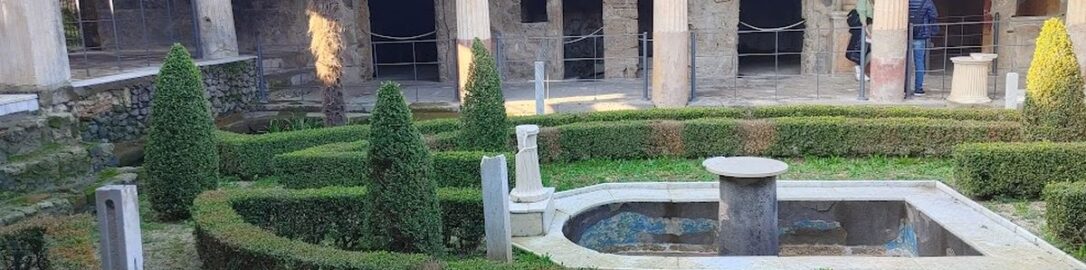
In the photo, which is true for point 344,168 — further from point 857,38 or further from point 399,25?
point 399,25

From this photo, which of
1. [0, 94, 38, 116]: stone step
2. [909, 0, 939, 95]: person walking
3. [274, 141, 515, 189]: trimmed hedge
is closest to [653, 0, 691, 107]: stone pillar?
[909, 0, 939, 95]: person walking

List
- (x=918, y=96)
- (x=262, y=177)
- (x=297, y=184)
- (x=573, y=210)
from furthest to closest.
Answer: (x=918, y=96) < (x=262, y=177) < (x=297, y=184) < (x=573, y=210)

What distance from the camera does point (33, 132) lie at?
1096 cm

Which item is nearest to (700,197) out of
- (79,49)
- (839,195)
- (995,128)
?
(839,195)

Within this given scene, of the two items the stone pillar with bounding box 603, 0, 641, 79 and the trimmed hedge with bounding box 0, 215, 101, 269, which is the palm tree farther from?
the stone pillar with bounding box 603, 0, 641, 79

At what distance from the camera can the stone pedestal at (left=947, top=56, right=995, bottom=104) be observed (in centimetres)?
1384

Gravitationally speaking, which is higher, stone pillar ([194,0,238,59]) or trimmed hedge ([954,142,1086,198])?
stone pillar ([194,0,238,59])

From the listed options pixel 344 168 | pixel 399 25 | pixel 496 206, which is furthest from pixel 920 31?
pixel 399 25

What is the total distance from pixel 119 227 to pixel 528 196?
3.75 metres

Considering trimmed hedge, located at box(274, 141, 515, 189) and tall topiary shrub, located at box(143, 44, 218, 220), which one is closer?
tall topiary shrub, located at box(143, 44, 218, 220)

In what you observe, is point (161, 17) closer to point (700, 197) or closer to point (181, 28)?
point (181, 28)

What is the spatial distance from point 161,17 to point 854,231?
17328mm

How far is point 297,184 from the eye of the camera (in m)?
Result: 10.3

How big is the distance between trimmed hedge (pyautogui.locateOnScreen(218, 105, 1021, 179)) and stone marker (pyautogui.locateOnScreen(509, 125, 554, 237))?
2596mm
